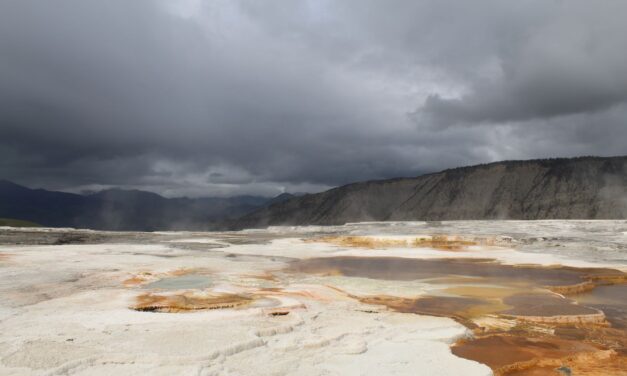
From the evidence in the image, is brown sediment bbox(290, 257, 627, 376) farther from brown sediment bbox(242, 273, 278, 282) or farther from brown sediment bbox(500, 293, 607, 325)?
brown sediment bbox(242, 273, 278, 282)

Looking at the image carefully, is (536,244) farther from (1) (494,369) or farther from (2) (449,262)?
(1) (494,369)

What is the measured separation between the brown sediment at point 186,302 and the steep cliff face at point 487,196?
250 feet

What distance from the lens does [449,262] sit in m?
21.0

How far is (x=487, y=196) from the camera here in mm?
87250

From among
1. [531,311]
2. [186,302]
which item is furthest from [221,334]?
[531,311]

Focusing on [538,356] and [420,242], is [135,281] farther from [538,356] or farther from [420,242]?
[420,242]

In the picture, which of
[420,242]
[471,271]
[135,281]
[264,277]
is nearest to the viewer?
[135,281]

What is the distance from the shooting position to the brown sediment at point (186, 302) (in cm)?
862

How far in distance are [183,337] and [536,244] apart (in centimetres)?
2816

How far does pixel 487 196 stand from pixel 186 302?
3377 inches

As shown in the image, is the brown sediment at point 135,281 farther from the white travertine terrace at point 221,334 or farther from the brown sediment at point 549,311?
the brown sediment at point 549,311

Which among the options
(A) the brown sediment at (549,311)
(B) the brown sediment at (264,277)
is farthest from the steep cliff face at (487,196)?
(B) the brown sediment at (264,277)

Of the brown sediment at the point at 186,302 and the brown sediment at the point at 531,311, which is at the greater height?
the brown sediment at the point at 186,302

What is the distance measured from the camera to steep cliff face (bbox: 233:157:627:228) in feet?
250
